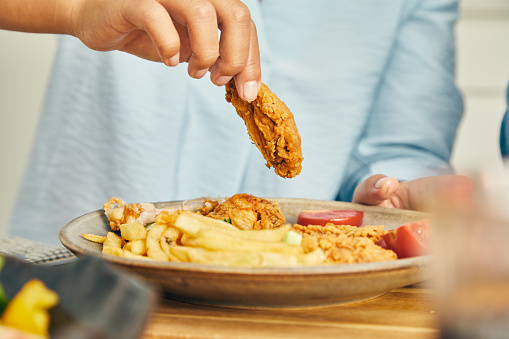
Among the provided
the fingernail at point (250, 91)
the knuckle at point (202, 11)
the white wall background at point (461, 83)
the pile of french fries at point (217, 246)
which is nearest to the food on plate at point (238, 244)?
the pile of french fries at point (217, 246)

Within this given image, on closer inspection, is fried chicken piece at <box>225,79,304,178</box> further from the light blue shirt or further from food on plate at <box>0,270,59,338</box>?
the light blue shirt

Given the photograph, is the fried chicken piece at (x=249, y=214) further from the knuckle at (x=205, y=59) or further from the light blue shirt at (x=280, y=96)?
the light blue shirt at (x=280, y=96)

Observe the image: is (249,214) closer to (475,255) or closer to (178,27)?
(178,27)

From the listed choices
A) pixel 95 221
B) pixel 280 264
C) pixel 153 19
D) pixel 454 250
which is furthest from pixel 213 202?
pixel 454 250

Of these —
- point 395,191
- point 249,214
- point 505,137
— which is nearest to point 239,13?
point 249,214

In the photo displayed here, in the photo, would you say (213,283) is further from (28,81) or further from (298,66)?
(28,81)
